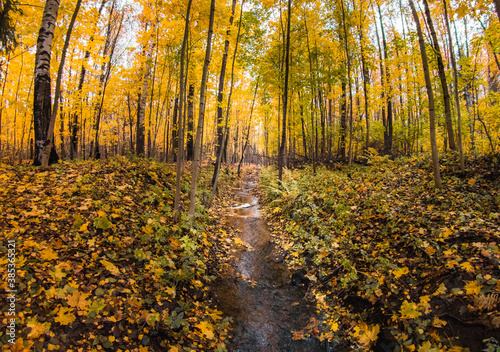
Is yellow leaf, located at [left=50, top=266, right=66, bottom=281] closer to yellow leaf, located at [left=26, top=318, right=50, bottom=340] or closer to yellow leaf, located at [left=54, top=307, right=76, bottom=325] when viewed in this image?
yellow leaf, located at [left=54, top=307, right=76, bottom=325]

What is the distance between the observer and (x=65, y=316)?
2584 mm

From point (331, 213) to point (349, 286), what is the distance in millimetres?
2839

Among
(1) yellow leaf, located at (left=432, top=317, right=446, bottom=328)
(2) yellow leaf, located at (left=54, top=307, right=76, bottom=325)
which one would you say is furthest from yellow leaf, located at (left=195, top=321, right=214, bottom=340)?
(1) yellow leaf, located at (left=432, top=317, right=446, bottom=328)

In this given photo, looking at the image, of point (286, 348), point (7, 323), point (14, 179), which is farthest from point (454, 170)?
point (14, 179)

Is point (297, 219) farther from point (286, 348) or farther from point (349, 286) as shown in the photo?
point (286, 348)

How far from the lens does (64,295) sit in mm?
2818

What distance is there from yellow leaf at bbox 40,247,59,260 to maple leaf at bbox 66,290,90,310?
0.81m

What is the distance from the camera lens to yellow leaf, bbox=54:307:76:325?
2.52 metres

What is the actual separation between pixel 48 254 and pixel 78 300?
1.04 m

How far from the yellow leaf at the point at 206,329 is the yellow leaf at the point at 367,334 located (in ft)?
7.50

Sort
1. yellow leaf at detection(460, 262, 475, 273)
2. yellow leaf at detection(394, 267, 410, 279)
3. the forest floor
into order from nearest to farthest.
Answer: the forest floor
yellow leaf at detection(460, 262, 475, 273)
yellow leaf at detection(394, 267, 410, 279)

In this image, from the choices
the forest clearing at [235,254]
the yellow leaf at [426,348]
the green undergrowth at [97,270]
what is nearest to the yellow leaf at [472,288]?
the forest clearing at [235,254]

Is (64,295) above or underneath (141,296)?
above

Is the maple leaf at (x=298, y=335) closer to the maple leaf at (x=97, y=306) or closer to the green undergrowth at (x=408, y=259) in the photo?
the green undergrowth at (x=408, y=259)
